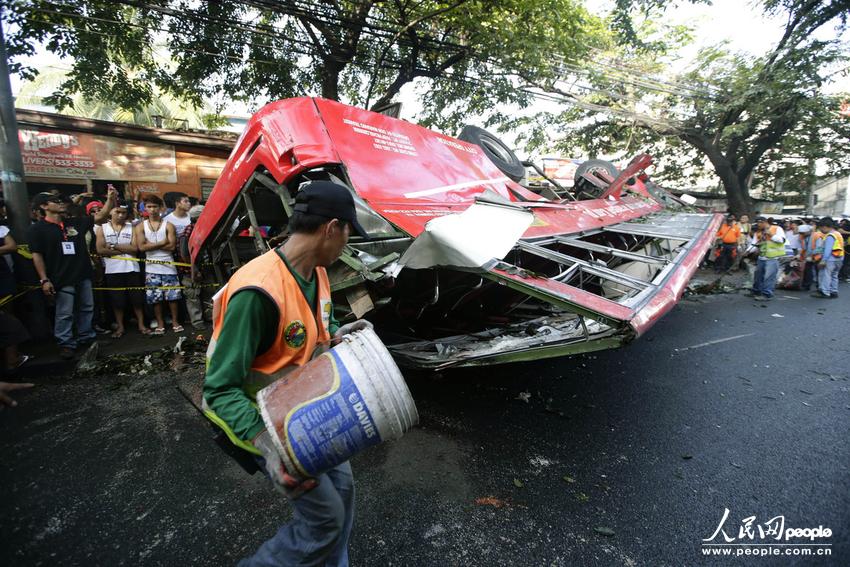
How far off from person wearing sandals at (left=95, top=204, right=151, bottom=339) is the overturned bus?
113cm

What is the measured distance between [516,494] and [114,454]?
8.54 ft

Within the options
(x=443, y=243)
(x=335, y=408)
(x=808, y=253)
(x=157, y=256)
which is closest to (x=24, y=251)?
(x=157, y=256)

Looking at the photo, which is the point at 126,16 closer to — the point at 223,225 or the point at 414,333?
the point at 223,225

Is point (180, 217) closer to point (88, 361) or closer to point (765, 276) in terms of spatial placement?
point (88, 361)

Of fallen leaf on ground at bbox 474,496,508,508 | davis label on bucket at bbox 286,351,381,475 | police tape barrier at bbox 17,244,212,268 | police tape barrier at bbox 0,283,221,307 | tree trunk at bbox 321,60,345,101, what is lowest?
fallen leaf on ground at bbox 474,496,508,508

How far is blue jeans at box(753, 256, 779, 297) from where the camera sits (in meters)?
8.20

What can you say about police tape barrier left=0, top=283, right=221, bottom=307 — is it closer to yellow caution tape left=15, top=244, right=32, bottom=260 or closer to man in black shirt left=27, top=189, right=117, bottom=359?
man in black shirt left=27, top=189, right=117, bottom=359

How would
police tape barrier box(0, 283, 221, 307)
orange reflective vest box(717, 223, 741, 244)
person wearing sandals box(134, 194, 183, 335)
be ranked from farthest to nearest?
orange reflective vest box(717, 223, 741, 244) < person wearing sandals box(134, 194, 183, 335) < police tape barrier box(0, 283, 221, 307)

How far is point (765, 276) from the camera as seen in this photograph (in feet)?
27.3

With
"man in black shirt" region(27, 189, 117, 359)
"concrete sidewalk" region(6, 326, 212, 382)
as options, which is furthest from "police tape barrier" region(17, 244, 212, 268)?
"concrete sidewalk" region(6, 326, 212, 382)

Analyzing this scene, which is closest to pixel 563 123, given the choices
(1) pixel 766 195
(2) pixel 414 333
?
(1) pixel 766 195

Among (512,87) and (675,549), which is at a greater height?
(512,87)

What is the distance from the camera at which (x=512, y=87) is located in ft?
35.4

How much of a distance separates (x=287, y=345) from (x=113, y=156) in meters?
11.3
